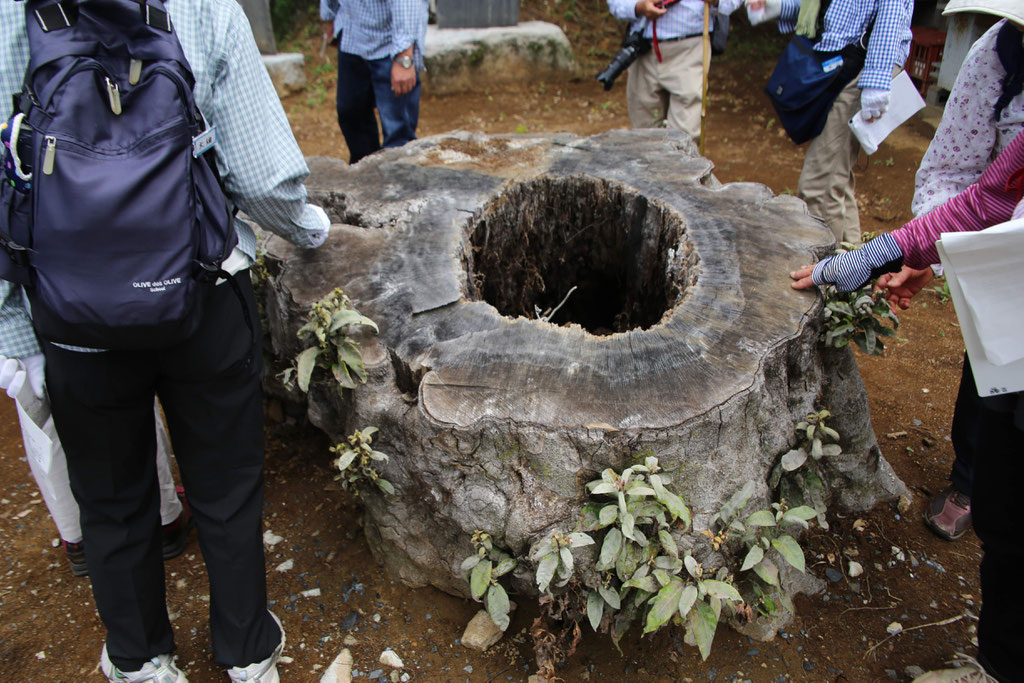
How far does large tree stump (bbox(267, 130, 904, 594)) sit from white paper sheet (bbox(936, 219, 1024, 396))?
0.51 metres

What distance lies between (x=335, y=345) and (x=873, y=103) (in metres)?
2.67

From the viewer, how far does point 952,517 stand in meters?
2.48

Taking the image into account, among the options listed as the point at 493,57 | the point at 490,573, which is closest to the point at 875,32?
the point at 490,573

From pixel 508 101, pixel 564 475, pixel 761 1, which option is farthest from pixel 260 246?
pixel 508 101

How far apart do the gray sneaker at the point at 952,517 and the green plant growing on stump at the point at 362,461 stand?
6.16ft

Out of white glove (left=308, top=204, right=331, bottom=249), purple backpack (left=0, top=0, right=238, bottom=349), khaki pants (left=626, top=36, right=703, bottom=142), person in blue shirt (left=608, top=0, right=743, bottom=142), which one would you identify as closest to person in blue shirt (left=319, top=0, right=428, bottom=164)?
person in blue shirt (left=608, top=0, right=743, bottom=142)

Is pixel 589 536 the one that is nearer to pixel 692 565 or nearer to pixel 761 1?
pixel 692 565

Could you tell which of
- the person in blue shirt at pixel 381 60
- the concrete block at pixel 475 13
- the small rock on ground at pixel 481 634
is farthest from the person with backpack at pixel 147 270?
the concrete block at pixel 475 13

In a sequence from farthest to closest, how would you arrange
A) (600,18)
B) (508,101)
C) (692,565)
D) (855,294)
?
(600,18) < (508,101) < (855,294) < (692,565)

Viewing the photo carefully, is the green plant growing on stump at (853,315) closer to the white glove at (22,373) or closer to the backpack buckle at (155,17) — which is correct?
the backpack buckle at (155,17)

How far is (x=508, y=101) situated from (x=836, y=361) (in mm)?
5812

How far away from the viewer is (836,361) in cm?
236

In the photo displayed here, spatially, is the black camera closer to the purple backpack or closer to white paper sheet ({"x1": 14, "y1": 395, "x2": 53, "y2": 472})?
the purple backpack

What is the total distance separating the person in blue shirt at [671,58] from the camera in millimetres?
3859
